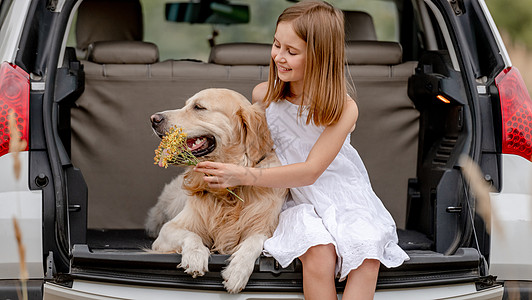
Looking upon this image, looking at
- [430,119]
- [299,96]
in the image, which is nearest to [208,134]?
[299,96]

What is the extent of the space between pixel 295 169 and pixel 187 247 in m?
0.54

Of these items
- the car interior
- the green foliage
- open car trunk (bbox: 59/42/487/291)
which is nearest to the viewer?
open car trunk (bbox: 59/42/487/291)

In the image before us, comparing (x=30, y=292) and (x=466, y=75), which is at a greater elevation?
(x=466, y=75)

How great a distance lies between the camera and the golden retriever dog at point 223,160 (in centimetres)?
306

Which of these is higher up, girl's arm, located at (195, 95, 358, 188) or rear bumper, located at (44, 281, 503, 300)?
girl's arm, located at (195, 95, 358, 188)

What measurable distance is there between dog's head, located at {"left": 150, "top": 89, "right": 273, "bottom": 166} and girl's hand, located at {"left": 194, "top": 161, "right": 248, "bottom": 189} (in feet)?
0.94

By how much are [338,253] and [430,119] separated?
5.04ft

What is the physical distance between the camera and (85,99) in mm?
4074

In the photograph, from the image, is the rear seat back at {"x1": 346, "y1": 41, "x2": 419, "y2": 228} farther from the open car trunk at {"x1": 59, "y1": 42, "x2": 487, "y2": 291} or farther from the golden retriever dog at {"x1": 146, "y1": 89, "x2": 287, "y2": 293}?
the golden retriever dog at {"x1": 146, "y1": 89, "x2": 287, "y2": 293}

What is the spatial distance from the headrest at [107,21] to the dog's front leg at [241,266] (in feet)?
8.71

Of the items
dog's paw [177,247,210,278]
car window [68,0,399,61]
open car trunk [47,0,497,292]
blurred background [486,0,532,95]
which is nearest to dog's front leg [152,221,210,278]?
dog's paw [177,247,210,278]

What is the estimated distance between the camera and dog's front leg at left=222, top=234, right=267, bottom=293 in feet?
8.75

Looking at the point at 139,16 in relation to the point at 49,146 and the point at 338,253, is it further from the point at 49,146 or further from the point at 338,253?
the point at 338,253

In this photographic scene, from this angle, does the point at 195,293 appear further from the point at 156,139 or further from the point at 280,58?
the point at 156,139
